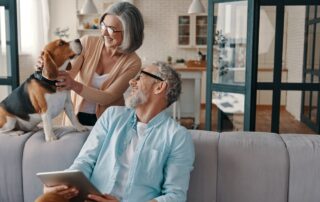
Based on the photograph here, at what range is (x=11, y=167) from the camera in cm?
185

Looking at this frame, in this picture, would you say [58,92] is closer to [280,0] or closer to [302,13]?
[280,0]

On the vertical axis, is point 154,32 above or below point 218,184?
above

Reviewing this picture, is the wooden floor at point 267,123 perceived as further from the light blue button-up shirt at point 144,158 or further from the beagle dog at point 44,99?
the beagle dog at point 44,99

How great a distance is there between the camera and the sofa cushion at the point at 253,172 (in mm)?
1689

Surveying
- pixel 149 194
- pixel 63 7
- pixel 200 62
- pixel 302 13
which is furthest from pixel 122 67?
pixel 63 7

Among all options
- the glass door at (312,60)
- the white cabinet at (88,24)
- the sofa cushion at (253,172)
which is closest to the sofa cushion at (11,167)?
the sofa cushion at (253,172)

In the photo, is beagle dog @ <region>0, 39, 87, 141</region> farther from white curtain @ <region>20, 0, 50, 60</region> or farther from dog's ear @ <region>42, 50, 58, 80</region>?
white curtain @ <region>20, 0, 50, 60</region>

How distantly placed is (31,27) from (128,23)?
202 inches

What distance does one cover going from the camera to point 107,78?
1.98 meters

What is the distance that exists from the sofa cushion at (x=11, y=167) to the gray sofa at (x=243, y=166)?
0.16ft

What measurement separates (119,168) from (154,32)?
661 centimetres

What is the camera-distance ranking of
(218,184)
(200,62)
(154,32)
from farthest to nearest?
1. (154,32)
2. (200,62)
3. (218,184)

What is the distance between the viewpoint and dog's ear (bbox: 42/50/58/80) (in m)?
1.64

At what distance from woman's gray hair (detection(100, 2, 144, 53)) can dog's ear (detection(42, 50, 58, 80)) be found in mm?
418
